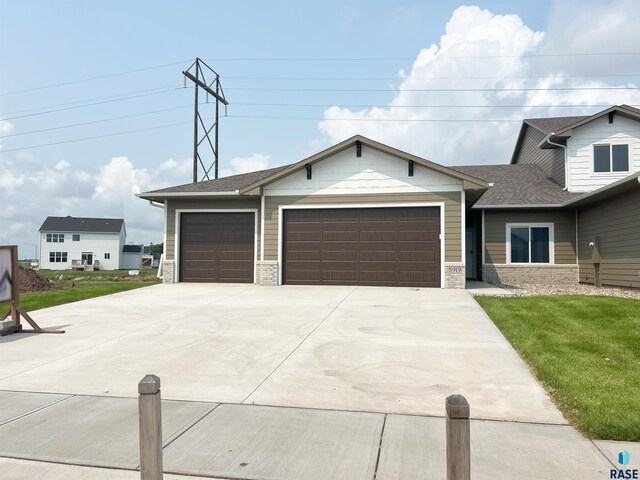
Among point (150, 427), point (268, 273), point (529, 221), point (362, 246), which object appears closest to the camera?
point (150, 427)

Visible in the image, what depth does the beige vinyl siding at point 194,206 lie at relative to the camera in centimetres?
1684

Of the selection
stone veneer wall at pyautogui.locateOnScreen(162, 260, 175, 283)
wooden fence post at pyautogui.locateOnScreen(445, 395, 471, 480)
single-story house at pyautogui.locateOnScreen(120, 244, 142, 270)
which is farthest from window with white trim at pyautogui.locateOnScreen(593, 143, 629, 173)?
single-story house at pyautogui.locateOnScreen(120, 244, 142, 270)

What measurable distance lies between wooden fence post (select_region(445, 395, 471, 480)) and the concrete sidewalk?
3.41 feet

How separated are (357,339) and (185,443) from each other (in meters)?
4.04

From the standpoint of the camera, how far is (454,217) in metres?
14.8

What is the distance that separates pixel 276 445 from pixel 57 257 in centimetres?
6657

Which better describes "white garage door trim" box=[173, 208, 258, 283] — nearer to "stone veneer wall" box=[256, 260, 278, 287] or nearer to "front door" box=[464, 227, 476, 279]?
"stone veneer wall" box=[256, 260, 278, 287]

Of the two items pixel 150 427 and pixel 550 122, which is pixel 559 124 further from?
pixel 150 427

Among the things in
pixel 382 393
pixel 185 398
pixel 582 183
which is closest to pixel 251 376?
pixel 185 398

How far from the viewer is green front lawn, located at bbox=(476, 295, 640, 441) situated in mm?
4156

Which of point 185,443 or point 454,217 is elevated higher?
point 454,217

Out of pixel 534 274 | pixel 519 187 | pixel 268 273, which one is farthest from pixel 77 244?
pixel 534 274

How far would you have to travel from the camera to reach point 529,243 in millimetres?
17875

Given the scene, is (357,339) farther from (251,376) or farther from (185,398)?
(185,398)
